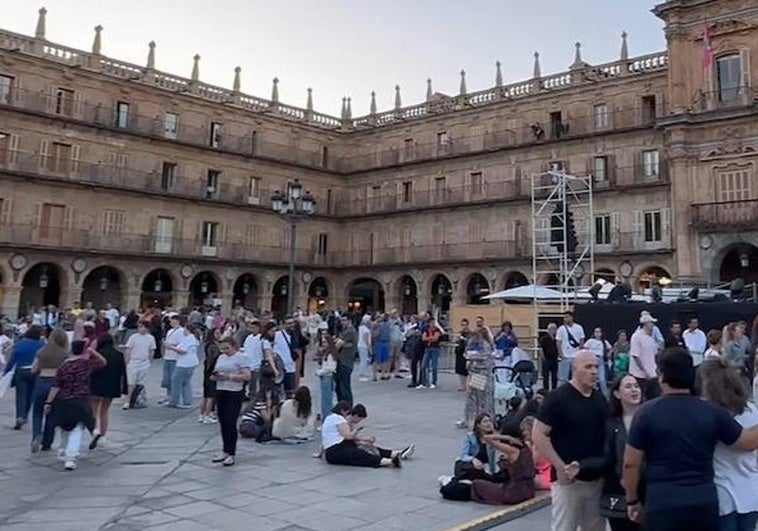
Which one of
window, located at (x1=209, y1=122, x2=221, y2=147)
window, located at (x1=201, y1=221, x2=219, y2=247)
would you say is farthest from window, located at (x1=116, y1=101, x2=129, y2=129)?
window, located at (x1=201, y1=221, x2=219, y2=247)

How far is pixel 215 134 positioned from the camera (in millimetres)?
36750

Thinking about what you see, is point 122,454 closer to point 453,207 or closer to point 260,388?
point 260,388

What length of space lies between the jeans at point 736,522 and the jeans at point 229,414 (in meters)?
5.44

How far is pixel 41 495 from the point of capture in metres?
6.21

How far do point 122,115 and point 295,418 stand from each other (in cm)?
2877

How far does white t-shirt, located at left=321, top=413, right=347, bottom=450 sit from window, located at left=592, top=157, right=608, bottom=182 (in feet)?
88.4

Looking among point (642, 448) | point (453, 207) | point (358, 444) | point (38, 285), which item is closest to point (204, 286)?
point (38, 285)

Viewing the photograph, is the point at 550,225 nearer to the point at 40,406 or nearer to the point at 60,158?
the point at 60,158

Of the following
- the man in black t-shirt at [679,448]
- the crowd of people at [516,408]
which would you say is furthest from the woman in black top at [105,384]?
the man in black t-shirt at [679,448]

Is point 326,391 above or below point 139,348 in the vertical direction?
below

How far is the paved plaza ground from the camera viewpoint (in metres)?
5.55

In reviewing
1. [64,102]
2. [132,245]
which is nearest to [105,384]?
[132,245]

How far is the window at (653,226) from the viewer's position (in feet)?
97.0

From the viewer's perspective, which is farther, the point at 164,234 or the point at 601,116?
the point at 164,234
